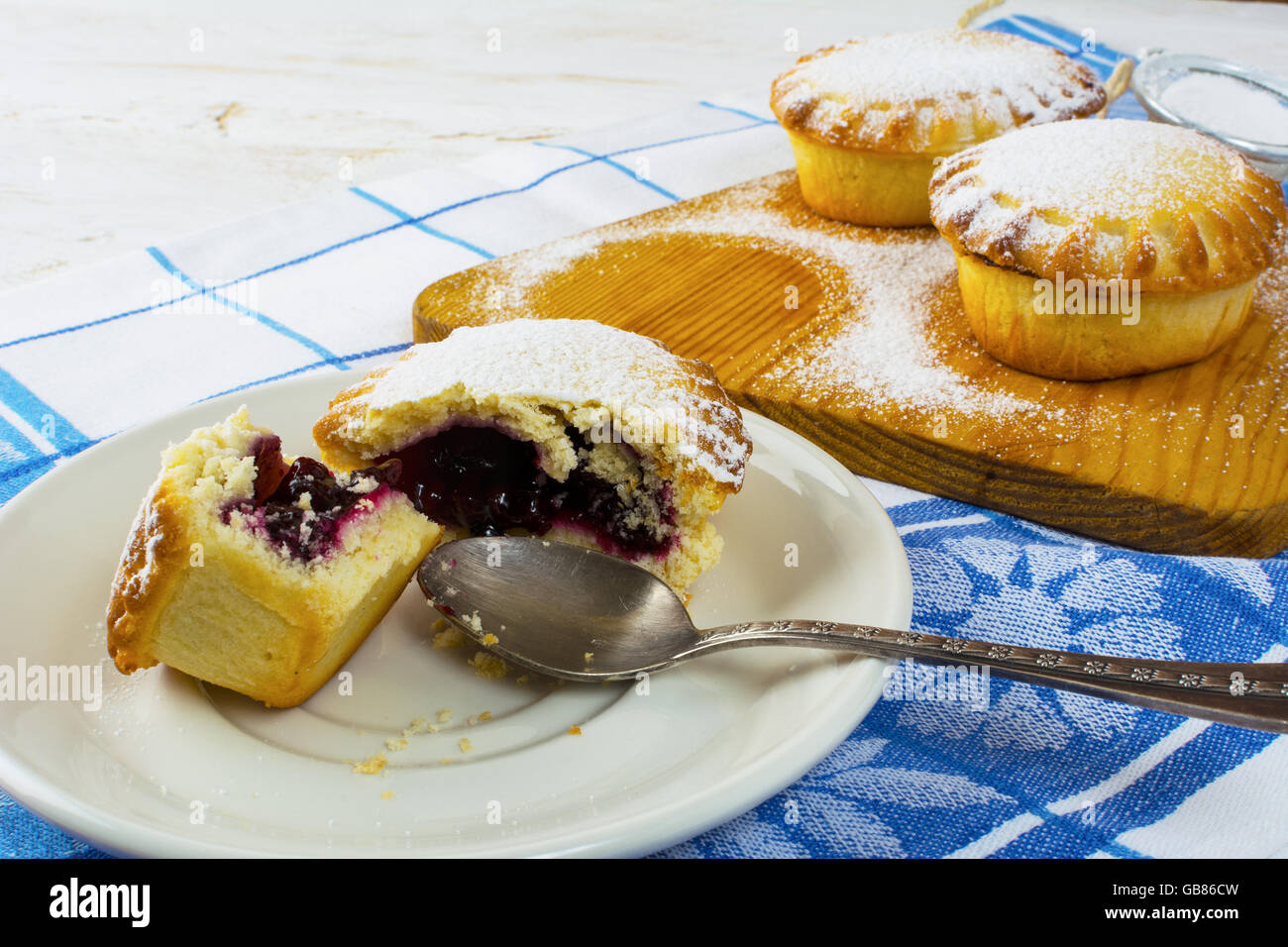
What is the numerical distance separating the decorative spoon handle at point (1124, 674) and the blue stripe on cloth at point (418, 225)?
6.97ft

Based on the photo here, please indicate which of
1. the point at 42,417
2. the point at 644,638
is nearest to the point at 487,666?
the point at 644,638

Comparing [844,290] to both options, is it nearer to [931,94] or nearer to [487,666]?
[931,94]

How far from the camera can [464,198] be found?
3674 millimetres

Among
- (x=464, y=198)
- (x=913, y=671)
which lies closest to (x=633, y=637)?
(x=913, y=671)

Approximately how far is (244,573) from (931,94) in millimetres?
2309

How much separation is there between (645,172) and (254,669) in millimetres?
2638

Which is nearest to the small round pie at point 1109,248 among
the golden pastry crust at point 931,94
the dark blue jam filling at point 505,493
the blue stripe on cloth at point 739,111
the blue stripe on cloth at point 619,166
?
the golden pastry crust at point 931,94

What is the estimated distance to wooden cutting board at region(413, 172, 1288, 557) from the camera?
2.17 meters

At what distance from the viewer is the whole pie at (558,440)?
1866 millimetres

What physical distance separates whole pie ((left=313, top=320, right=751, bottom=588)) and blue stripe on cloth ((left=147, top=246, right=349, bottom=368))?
876mm

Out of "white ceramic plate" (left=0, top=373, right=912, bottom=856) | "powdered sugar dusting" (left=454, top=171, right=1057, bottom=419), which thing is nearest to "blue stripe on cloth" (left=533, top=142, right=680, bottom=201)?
"powdered sugar dusting" (left=454, top=171, right=1057, bottom=419)

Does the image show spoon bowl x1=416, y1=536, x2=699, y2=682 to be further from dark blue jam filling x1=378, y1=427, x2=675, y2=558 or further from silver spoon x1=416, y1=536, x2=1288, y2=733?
dark blue jam filling x1=378, y1=427, x2=675, y2=558

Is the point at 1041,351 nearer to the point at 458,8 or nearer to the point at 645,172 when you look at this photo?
the point at 645,172

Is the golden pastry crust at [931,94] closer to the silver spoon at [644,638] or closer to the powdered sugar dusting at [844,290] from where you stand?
the powdered sugar dusting at [844,290]
